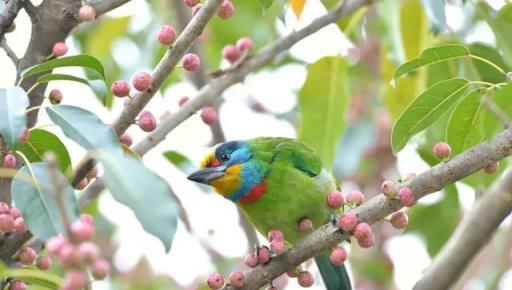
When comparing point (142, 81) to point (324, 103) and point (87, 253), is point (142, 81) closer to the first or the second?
point (87, 253)

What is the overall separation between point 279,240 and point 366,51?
3.19 metres

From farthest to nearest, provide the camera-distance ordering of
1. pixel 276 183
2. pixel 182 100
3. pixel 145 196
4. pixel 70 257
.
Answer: pixel 276 183 < pixel 182 100 < pixel 145 196 < pixel 70 257

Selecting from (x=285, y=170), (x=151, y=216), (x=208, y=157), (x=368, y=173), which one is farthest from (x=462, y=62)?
(x=151, y=216)

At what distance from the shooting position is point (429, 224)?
201 inches

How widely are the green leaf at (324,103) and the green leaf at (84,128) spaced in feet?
5.89

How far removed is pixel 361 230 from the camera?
9.58 ft

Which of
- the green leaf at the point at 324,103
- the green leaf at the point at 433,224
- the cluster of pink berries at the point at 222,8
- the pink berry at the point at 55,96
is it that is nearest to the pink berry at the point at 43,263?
the pink berry at the point at 55,96

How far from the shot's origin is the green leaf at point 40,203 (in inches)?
91.7

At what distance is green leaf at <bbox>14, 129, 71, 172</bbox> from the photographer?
9.30ft

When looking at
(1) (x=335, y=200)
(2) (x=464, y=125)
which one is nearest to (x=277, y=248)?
(1) (x=335, y=200)

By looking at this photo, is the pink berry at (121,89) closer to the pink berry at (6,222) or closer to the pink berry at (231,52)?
the pink berry at (6,222)

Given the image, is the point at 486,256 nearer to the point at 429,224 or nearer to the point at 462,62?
the point at 429,224

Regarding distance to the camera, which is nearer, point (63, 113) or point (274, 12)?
point (63, 113)

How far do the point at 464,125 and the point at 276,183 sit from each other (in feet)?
3.51
